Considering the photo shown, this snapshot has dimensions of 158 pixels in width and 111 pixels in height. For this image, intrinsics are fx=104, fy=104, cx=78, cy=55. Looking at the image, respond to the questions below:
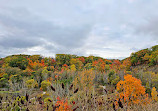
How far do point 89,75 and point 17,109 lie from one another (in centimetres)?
594

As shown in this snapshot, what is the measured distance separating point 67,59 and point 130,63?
1487cm


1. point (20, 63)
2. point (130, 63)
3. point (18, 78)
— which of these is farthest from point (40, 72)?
point (130, 63)

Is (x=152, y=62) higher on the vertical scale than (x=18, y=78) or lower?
higher

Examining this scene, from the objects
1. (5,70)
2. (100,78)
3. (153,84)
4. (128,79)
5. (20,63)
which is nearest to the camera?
(128,79)

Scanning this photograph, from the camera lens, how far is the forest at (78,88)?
355cm

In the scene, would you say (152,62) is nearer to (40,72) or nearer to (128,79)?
(128,79)

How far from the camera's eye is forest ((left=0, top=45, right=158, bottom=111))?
355cm

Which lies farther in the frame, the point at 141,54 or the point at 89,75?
the point at 141,54

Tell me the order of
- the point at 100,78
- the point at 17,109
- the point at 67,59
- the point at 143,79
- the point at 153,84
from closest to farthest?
1. the point at 17,109
2. the point at 153,84
3. the point at 143,79
4. the point at 100,78
5. the point at 67,59

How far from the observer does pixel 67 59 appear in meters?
25.9

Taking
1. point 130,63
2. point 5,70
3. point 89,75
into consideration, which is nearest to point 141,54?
point 130,63

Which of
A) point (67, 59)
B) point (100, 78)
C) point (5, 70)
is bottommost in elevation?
point (100, 78)

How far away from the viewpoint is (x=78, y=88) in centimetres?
438

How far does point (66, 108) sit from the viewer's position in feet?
11.6
